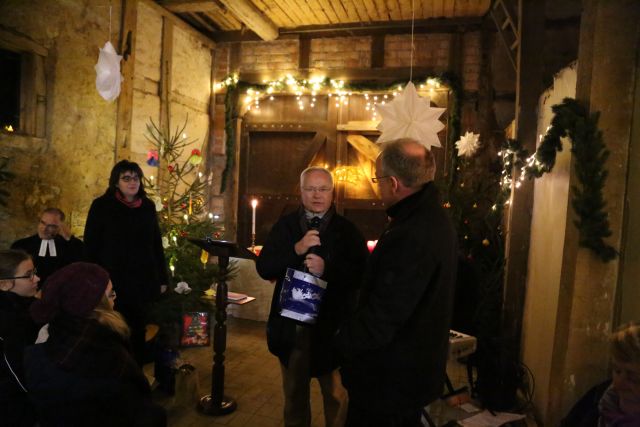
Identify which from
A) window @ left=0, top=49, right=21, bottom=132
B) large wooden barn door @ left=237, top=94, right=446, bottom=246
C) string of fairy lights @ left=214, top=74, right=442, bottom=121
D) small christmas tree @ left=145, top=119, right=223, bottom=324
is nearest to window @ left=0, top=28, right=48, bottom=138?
window @ left=0, top=49, right=21, bottom=132

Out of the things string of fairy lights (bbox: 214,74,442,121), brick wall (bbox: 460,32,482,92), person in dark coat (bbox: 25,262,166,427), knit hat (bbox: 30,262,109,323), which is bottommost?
person in dark coat (bbox: 25,262,166,427)

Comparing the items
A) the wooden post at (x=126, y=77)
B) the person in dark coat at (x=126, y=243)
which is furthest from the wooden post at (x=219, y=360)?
the wooden post at (x=126, y=77)

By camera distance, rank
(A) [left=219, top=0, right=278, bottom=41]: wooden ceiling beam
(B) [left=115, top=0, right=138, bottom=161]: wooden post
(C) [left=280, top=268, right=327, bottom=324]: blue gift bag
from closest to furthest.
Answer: (C) [left=280, top=268, right=327, bottom=324]: blue gift bag < (B) [left=115, top=0, right=138, bottom=161]: wooden post < (A) [left=219, top=0, right=278, bottom=41]: wooden ceiling beam

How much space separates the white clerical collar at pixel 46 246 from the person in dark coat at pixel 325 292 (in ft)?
7.46

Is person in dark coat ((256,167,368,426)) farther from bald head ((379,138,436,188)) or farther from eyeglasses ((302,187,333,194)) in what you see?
bald head ((379,138,436,188))

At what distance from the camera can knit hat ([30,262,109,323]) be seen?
183cm

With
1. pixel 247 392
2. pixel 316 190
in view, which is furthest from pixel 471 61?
pixel 247 392

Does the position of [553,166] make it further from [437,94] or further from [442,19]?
[442,19]

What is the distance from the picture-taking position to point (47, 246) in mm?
3928

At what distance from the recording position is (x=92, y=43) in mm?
5305

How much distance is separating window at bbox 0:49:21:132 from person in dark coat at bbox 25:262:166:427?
3.51m

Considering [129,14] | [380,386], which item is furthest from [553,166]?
[129,14]

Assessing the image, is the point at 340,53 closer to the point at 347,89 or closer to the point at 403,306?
the point at 347,89

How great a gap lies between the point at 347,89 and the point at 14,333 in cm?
583
